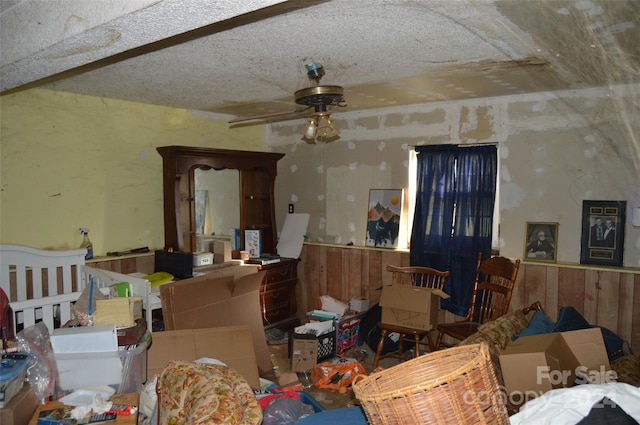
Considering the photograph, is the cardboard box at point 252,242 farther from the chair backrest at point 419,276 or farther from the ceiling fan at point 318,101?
the ceiling fan at point 318,101

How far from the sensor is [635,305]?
340 centimetres

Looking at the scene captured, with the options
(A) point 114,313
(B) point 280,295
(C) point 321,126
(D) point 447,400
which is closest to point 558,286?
(C) point 321,126

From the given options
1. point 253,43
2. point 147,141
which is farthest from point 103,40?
point 147,141

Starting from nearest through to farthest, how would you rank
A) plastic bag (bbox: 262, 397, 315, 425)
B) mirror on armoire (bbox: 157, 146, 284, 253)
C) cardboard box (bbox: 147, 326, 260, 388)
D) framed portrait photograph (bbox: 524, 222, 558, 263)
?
plastic bag (bbox: 262, 397, 315, 425) → cardboard box (bbox: 147, 326, 260, 388) → framed portrait photograph (bbox: 524, 222, 558, 263) → mirror on armoire (bbox: 157, 146, 284, 253)

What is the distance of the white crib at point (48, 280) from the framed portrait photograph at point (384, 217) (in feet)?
7.52

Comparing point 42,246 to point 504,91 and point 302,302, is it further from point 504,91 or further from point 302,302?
point 504,91

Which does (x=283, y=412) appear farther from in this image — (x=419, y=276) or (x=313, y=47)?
(x=419, y=276)

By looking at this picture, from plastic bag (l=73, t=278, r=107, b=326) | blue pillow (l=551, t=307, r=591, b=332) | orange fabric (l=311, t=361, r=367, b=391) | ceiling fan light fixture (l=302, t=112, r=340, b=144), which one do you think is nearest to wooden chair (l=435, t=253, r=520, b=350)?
blue pillow (l=551, t=307, r=591, b=332)

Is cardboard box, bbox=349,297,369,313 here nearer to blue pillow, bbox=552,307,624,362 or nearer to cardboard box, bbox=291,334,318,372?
cardboard box, bbox=291,334,318,372

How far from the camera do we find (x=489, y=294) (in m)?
3.78

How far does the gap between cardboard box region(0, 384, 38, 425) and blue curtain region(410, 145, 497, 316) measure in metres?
3.07

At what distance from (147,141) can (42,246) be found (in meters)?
1.25

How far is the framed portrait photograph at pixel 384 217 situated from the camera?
449 cm

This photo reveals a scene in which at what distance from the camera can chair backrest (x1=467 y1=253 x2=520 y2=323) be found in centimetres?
352
